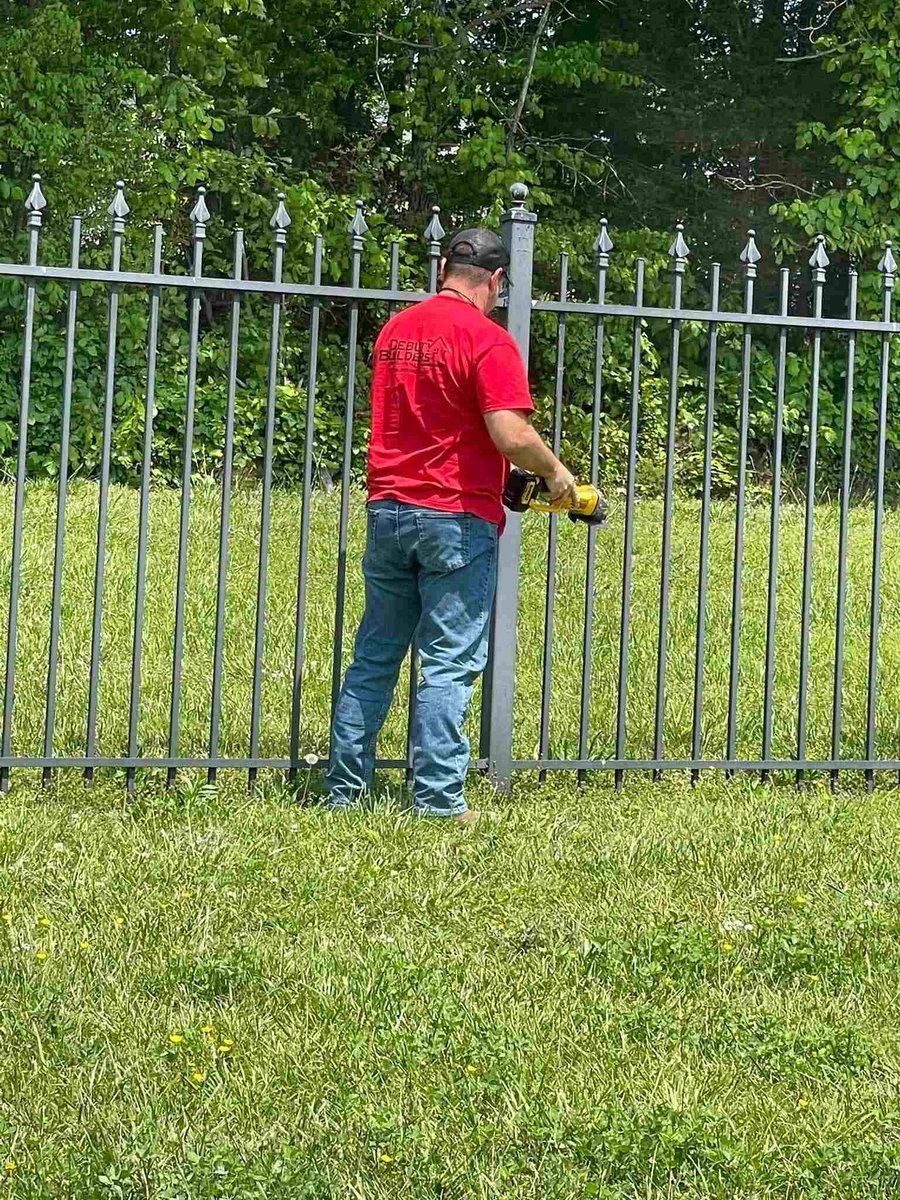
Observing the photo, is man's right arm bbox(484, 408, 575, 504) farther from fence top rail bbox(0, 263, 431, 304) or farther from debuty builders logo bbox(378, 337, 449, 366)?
fence top rail bbox(0, 263, 431, 304)

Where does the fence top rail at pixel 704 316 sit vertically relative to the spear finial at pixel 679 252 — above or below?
below

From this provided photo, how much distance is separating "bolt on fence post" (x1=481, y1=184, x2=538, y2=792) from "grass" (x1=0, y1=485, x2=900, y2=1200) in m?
0.20

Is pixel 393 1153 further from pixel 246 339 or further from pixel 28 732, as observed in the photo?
pixel 246 339

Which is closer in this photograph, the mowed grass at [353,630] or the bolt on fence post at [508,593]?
the bolt on fence post at [508,593]

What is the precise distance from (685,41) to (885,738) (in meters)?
14.3

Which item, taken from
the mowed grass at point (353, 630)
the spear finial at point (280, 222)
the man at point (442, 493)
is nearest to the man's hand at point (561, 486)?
the man at point (442, 493)

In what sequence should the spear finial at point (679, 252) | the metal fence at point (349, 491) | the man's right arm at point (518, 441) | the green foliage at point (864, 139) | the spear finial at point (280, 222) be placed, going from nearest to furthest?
the man's right arm at point (518, 441)
the spear finial at point (280, 222)
the metal fence at point (349, 491)
the spear finial at point (679, 252)
the green foliage at point (864, 139)

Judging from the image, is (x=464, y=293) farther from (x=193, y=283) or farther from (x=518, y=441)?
(x=193, y=283)

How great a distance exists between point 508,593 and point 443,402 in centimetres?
89

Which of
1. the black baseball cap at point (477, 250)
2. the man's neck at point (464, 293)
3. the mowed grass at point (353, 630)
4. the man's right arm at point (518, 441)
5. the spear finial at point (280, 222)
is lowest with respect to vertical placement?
the mowed grass at point (353, 630)

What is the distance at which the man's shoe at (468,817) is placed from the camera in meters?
5.20

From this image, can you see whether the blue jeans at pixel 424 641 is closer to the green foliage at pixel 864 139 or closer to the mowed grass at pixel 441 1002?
the mowed grass at pixel 441 1002

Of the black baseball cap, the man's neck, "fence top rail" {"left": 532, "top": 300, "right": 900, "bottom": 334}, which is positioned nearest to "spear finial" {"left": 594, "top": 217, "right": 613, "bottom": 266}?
"fence top rail" {"left": 532, "top": 300, "right": 900, "bottom": 334}

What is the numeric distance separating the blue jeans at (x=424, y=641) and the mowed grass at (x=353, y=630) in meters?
0.81
